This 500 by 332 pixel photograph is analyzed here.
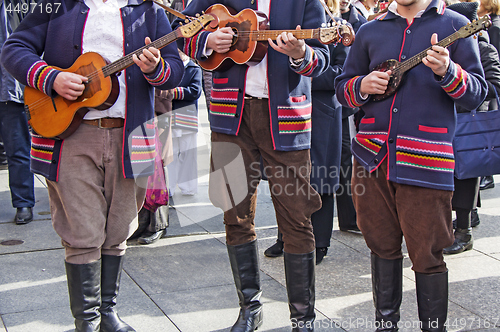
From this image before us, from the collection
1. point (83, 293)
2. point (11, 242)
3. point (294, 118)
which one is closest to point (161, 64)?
point (294, 118)

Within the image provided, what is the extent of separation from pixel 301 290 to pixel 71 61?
1744 mm

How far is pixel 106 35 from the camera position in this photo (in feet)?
9.38

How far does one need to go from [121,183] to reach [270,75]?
100 cm

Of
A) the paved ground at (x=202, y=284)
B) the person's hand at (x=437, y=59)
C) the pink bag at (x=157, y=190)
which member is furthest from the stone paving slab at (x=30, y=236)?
the person's hand at (x=437, y=59)

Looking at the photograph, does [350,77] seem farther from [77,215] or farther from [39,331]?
[39,331]

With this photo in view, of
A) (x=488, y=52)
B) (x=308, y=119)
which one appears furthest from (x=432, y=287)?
(x=488, y=52)

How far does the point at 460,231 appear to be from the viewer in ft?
14.9

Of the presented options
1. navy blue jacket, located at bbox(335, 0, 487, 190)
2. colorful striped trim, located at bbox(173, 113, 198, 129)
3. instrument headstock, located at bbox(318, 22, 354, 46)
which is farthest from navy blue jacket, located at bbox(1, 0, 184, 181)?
colorful striped trim, located at bbox(173, 113, 198, 129)

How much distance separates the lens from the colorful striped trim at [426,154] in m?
2.62

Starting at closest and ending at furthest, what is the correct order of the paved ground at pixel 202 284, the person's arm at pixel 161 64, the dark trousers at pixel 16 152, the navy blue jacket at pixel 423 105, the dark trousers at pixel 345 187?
the navy blue jacket at pixel 423 105, the person's arm at pixel 161 64, the paved ground at pixel 202 284, the dark trousers at pixel 345 187, the dark trousers at pixel 16 152

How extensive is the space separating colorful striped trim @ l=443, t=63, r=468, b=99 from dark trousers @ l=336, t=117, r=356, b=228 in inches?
85.6

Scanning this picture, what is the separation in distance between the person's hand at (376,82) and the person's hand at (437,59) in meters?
0.24

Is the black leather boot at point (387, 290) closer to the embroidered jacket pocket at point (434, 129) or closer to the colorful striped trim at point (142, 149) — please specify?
the embroidered jacket pocket at point (434, 129)

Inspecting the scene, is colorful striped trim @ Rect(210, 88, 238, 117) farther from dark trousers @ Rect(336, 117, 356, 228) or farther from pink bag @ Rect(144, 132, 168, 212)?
dark trousers @ Rect(336, 117, 356, 228)
